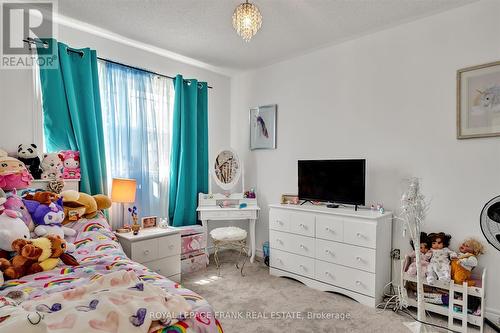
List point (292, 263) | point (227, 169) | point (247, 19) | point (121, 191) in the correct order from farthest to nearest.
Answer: point (227, 169) → point (292, 263) → point (121, 191) → point (247, 19)

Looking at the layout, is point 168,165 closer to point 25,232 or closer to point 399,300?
point 25,232

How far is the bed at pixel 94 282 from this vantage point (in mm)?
1172

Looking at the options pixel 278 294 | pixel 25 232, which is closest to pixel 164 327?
pixel 25 232

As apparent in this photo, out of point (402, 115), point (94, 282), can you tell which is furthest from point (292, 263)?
point (94, 282)

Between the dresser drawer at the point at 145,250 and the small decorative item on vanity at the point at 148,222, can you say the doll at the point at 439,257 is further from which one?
the small decorative item on vanity at the point at 148,222

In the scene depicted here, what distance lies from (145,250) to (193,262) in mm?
738

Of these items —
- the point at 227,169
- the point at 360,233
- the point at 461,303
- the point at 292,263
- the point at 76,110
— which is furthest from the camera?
the point at 227,169

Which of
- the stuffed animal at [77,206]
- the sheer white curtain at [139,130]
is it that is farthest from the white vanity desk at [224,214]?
the stuffed animal at [77,206]

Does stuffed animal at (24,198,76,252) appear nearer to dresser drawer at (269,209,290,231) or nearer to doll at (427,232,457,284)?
dresser drawer at (269,209,290,231)

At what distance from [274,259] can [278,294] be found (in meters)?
0.51

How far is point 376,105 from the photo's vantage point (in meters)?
2.93

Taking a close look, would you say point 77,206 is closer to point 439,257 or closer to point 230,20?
point 230,20

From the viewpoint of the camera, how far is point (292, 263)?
307 centimetres

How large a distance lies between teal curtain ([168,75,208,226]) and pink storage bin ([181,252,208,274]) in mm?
468
